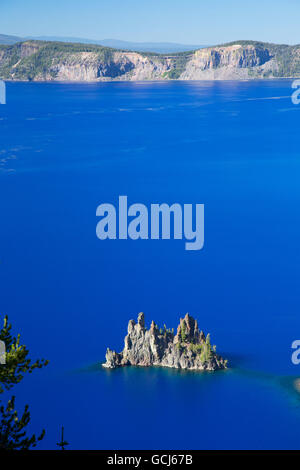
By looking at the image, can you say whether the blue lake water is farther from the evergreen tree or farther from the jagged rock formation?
the evergreen tree

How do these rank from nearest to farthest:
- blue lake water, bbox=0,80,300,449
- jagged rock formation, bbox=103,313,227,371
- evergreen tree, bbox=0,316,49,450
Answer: evergreen tree, bbox=0,316,49,450 < blue lake water, bbox=0,80,300,449 < jagged rock formation, bbox=103,313,227,371

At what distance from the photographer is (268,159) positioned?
109000 mm

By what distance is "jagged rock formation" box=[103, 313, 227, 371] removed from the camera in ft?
128

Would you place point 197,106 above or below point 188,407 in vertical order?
above

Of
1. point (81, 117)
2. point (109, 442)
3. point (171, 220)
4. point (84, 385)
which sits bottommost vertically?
point (109, 442)

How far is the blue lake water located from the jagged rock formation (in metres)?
0.61

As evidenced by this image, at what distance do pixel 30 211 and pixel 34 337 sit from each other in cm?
3816

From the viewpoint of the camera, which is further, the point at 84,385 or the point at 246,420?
the point at 84,385

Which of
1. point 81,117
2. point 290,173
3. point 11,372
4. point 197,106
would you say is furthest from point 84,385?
point 197,106

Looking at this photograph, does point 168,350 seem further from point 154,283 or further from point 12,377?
point 12,377

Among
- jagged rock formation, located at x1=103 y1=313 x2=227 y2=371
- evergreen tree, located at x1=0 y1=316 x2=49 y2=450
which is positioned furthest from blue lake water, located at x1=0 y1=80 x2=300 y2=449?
evergreen tree, located at x1=0 y1=316 x2=49 y2=450

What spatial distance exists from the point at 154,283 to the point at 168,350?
1593 cm

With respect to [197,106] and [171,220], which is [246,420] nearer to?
[171,220]

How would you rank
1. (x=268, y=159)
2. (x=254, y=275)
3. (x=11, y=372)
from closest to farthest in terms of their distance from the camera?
(x=11, y=372) → (x=254, y=275) → (x=268, y=159)
